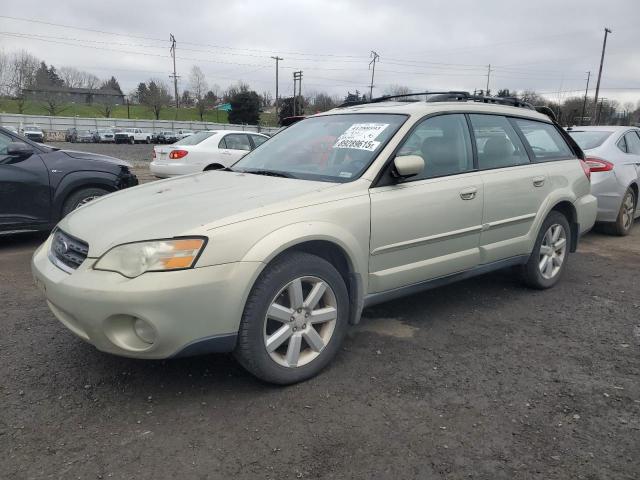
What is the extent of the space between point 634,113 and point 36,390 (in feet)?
309

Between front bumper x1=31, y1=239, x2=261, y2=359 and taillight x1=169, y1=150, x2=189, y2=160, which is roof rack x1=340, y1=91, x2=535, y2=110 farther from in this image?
taillight x1=169, y1=150, x2=189, y2=160

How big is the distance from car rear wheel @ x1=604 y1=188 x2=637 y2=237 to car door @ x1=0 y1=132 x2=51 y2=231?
7274mm

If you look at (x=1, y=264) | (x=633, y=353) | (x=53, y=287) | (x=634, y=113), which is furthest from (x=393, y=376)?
(x=634, y=113)

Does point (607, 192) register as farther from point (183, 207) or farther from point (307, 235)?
point (183, 207)

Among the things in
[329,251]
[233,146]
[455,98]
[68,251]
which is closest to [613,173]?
[455,98]

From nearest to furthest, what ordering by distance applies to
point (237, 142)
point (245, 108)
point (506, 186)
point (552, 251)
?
point (506, 186), point (552, 251), point (237, 142), point (245, 108)

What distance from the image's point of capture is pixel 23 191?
588cm

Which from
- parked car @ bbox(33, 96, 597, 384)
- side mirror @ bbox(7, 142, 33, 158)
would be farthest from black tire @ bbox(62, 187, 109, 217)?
parked car @ bbox(33, 96, 597, 384)

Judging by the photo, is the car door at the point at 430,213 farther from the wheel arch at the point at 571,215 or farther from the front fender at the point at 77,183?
the front fender at the point at 77,183

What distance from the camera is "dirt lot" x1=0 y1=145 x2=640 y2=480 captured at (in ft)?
7.60

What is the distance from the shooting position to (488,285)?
499 cm

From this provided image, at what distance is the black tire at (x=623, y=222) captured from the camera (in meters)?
7.16

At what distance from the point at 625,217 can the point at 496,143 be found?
13.5 ft

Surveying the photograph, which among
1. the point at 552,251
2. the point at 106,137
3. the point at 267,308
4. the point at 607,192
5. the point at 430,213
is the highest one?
the point at 430,213
